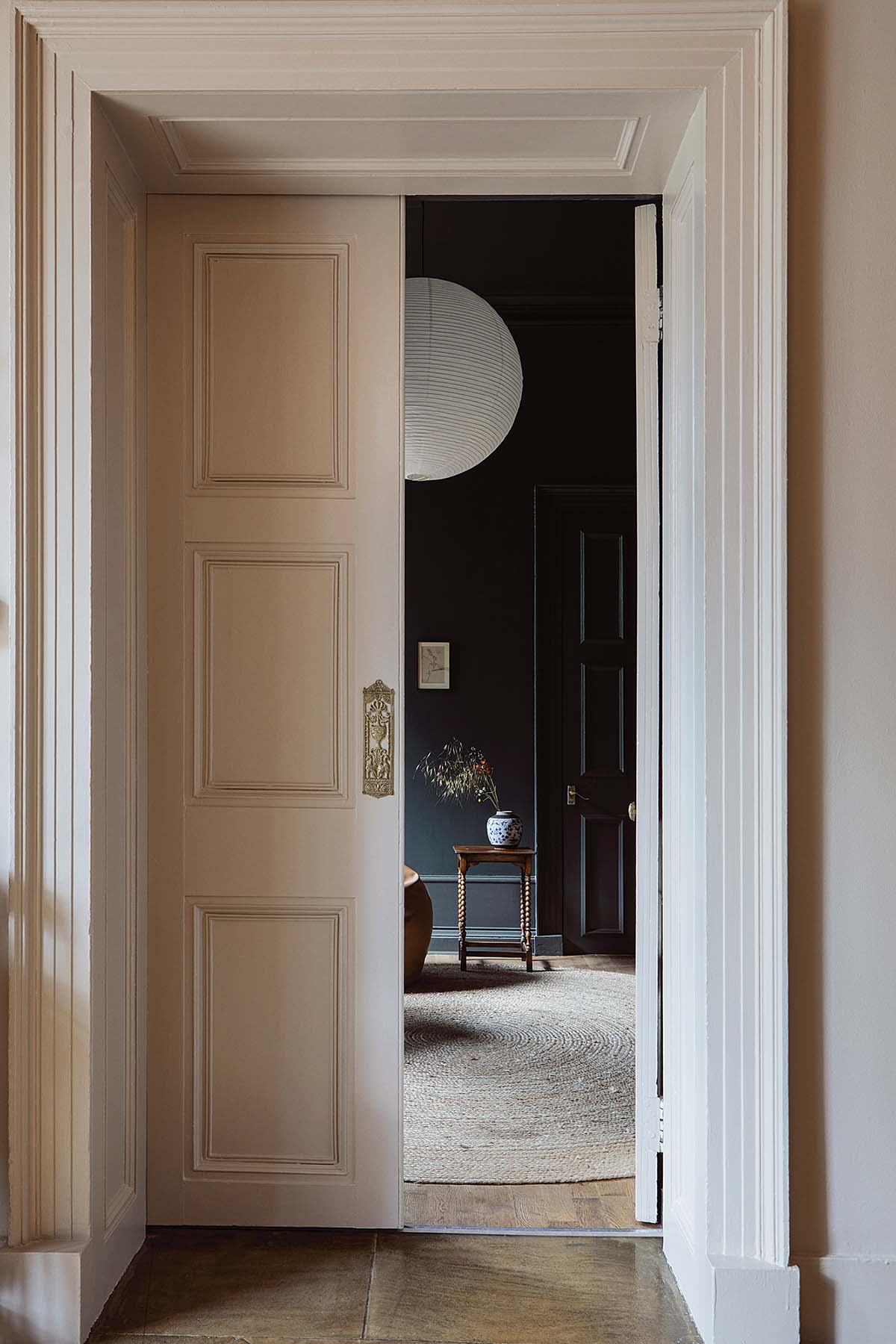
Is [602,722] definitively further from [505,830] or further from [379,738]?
[379,738]

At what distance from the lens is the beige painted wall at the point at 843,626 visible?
218 cm

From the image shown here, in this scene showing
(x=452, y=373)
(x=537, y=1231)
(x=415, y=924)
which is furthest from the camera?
(x=415, y=924)

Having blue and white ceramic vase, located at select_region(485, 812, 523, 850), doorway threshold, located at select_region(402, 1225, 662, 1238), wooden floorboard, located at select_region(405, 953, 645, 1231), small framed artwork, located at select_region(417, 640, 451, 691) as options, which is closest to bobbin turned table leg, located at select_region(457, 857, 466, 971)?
blue and white ceramic vase, located at select_region(485, 812, 523, 850)

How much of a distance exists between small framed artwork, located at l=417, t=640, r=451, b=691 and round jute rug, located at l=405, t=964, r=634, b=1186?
5.18 feet

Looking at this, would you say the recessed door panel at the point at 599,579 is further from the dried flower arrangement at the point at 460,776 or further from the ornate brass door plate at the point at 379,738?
the ornate brass door plate at the point at 379,738

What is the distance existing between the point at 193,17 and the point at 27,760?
1.58m

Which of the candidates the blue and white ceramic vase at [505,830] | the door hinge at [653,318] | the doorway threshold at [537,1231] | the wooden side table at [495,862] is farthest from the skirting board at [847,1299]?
the blue and white ceramic vase at [505,830]

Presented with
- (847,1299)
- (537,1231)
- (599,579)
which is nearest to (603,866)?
(599,579)

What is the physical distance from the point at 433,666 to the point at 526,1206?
3594mm

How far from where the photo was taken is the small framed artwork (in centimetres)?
608

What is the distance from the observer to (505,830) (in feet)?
18.9

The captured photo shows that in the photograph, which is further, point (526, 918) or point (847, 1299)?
point (526, 918)

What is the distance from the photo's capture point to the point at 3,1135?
85.5 inches

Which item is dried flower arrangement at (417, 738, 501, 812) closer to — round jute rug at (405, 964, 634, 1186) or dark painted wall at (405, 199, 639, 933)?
dark painted wall at (405, 199, 639, 933)
